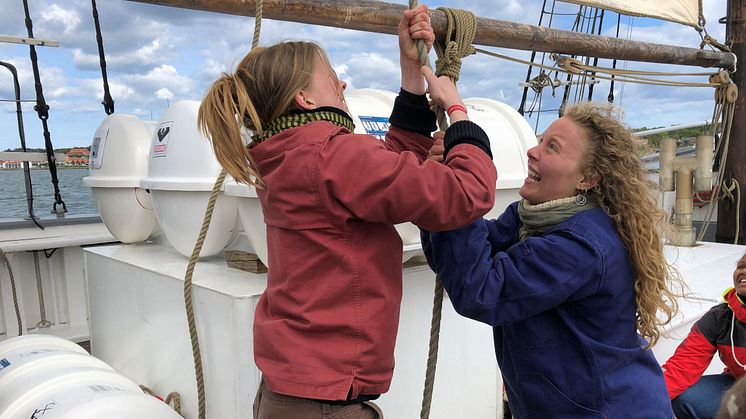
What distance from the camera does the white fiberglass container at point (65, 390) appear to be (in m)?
1.78

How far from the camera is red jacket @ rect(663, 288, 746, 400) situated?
266 centimetres

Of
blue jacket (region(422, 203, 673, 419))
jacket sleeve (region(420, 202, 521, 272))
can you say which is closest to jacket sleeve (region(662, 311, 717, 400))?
blue jacket (region(422, 203, 673, 419))

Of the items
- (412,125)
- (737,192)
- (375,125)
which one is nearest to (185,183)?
(375,125)

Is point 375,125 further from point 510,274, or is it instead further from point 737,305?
point 737,305

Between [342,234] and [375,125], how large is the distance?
3.49ft

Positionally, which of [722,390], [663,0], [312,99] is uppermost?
[663,0]

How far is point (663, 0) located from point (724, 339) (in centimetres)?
356

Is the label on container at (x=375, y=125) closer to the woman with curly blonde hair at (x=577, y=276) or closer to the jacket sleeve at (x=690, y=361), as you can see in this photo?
the woman with curly blonde hair at (x=577, y=276)

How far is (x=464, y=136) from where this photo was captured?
4.26 ft

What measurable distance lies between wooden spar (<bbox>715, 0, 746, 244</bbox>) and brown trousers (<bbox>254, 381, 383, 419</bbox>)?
18.5 feet

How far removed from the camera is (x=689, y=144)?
272 inches

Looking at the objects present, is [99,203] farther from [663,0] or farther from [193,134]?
[663,0]

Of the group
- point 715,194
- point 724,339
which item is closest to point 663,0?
point 715,194

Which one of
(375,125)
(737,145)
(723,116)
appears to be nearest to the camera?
(375,125)
